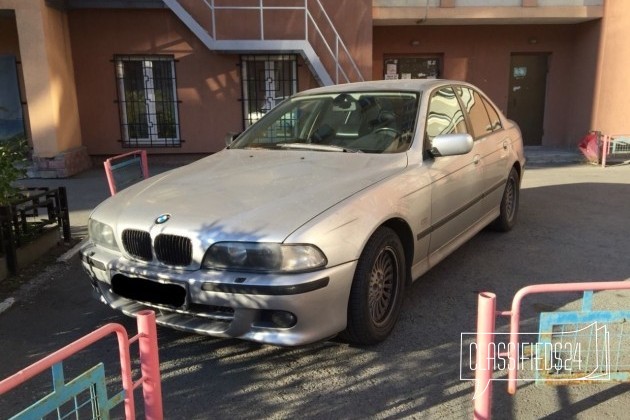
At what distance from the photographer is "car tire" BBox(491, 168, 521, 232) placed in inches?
226

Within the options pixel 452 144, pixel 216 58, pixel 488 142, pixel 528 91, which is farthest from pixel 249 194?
pixel 528 91

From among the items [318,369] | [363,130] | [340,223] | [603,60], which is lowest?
[318,369]

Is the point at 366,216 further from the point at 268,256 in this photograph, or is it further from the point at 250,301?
the point at 250,301

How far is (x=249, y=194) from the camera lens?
329 cm

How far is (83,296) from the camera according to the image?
14.6 ft

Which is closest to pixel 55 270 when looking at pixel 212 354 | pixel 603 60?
pixel 212 354

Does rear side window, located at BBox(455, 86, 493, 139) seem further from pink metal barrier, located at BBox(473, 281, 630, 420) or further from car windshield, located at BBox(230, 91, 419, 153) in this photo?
pink metal barrier, located at BBox(473, 281, 630, 420)

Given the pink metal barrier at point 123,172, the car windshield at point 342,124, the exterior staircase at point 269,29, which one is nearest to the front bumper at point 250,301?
the car windshield at point 342,124

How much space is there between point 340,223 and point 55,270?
3366 mm

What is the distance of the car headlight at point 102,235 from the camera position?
3359 millimetres

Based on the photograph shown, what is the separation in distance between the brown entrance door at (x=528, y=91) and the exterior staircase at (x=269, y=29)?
430 centimetres

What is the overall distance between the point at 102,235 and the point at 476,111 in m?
3.55

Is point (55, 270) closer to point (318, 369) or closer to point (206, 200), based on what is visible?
point (206, 200)

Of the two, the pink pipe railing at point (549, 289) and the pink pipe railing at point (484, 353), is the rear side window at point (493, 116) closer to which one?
the pink pipe railing at point (549, 289)
